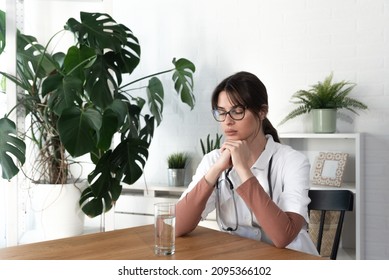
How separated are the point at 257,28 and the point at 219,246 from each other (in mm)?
2517

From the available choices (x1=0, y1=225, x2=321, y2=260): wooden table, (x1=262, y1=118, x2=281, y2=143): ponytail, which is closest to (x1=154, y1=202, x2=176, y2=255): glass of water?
(x1=0, y1=225, x2=321, y2=260): wooden table

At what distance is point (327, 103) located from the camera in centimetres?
319

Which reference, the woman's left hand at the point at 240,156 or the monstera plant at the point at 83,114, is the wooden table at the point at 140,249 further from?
the monstera plant at the point at 83,114

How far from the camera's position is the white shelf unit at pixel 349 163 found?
3.04 meters

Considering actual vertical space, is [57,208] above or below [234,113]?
below

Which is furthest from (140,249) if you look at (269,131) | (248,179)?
(269,131)

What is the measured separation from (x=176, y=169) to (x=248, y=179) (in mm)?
2154

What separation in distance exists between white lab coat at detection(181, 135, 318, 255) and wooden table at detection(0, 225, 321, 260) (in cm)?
24

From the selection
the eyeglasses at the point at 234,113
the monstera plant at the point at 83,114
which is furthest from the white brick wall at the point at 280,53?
the eyeglasses at the point at 234,113

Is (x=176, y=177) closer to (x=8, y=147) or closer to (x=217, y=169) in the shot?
(x=8, y=147)

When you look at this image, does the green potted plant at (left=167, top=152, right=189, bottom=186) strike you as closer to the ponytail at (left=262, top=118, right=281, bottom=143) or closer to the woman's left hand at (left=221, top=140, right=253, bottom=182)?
the ponytail at (left=262, top=118, right=281, bottom=143)

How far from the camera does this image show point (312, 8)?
3461 millimetres

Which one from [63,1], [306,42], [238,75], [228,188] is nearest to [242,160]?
[228,188]
